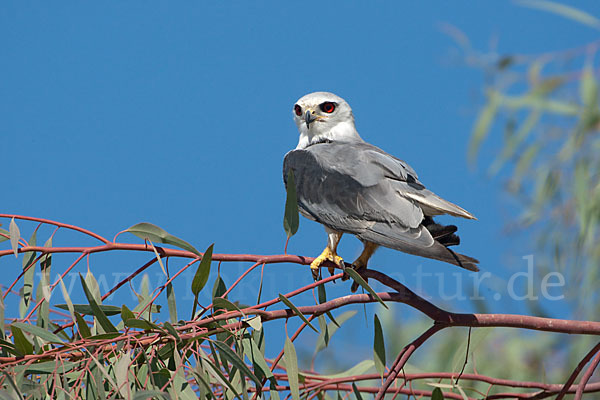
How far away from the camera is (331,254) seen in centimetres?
247

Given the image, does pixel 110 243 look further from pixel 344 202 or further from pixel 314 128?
pixel 314 128

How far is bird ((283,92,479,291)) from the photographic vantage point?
7.09 feet

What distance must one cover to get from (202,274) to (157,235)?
0.20 m

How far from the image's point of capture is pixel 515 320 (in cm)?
191

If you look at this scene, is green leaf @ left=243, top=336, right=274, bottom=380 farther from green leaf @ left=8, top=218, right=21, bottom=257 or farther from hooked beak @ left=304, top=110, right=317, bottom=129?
hooked beak @ left=304, top=110, right=317, bottom=129

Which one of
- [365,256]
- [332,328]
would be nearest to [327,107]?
[365,256]

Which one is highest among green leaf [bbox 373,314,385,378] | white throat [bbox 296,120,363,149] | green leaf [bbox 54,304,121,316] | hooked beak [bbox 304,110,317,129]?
hooked beak [bbox 304,110,317,129]

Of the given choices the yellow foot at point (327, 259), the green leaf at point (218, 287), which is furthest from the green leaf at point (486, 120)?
the green leaf at point (218, 287)

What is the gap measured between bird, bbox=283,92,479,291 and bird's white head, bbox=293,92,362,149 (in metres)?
0.43

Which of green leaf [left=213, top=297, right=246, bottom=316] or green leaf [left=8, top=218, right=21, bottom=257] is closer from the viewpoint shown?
green leaf [left=213, top=297, right=246, bottom=316]

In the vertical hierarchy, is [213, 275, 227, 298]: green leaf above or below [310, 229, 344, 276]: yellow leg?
below

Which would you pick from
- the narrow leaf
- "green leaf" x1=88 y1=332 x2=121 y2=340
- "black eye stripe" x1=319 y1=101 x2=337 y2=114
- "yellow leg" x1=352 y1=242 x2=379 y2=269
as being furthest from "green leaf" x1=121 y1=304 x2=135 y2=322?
"black eye stripe" x1=319 y1=101 x2=337 y2=114

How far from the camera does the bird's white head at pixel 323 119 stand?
138 inches

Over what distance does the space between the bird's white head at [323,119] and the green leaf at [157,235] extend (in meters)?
1.62
